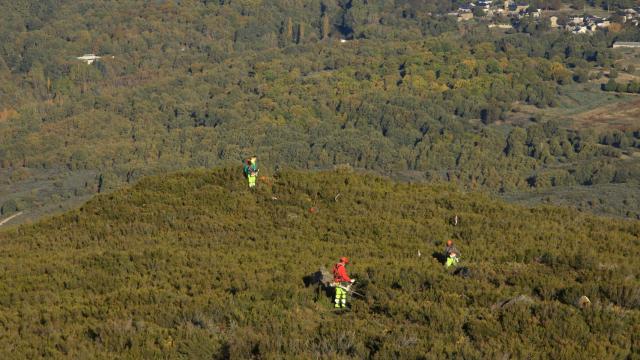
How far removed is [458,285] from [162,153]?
6532 inches

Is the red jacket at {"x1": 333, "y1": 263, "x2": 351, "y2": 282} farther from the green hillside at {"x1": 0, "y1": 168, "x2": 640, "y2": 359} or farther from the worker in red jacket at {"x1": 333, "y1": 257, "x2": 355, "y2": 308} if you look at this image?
the green hillside at {"x1": 0, "y1": 168, "x2": 640, "y2": 359}

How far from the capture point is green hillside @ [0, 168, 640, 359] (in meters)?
19.9

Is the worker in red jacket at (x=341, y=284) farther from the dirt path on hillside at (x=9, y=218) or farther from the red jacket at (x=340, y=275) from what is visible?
the dirt path on hillside at (x=9, y=218)

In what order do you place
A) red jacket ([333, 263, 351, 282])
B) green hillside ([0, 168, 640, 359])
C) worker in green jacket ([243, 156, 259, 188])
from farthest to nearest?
worker in green jacket ([243, 156, 259, 188]) < red jacket ([333, 263, 351, 282]) < green hillside ([0, 168, 640, 359])

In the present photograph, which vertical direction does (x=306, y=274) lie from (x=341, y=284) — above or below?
below

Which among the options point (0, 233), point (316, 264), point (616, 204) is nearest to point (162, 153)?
point (616, 204)

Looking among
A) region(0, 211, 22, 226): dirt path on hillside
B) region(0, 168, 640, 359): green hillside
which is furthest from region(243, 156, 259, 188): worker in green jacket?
region(0, 211, 22, 226): dirt path on hillside

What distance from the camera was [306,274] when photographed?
90.3 ft

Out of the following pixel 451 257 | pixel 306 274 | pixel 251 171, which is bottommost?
pixel 251 171

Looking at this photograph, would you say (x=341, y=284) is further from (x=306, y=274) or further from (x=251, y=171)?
(x=251, y=171)

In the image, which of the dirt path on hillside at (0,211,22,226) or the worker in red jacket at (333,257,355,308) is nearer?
the worker in red jacket at (333,257,355,308)

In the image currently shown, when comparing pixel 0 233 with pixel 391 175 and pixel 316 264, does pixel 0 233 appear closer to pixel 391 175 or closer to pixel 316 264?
pixel 316 264

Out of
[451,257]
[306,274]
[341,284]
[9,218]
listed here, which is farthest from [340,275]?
[9,218]

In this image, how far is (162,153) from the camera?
607 feet
